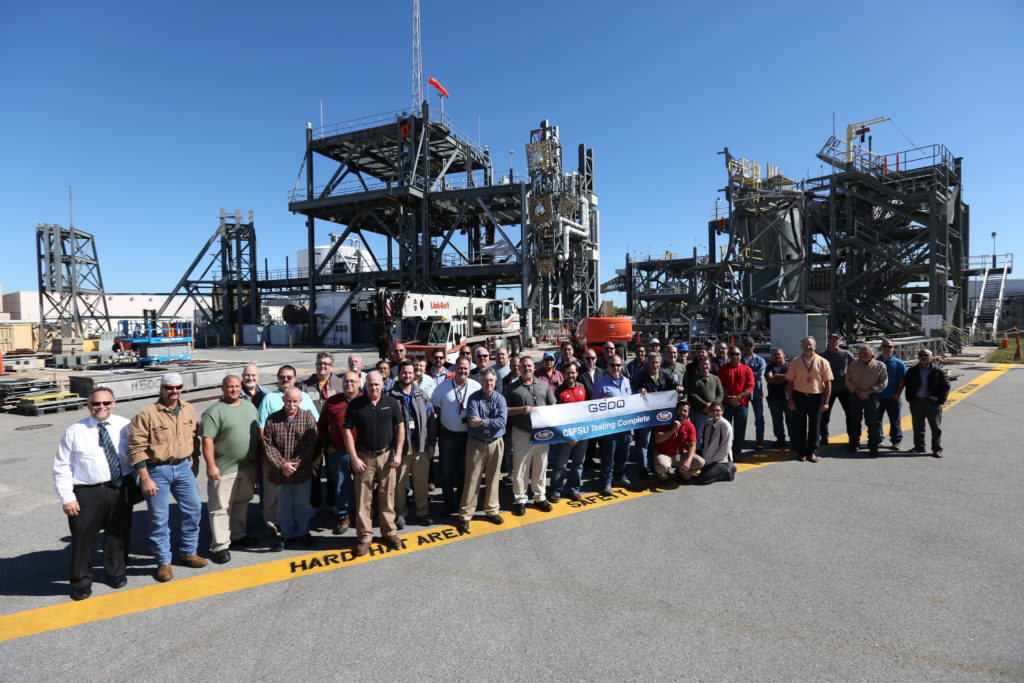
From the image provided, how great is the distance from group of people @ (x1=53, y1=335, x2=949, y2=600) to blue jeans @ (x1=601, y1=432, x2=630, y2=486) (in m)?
0.02

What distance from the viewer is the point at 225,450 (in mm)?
5027

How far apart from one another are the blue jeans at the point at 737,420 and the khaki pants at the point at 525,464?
361 centimetres

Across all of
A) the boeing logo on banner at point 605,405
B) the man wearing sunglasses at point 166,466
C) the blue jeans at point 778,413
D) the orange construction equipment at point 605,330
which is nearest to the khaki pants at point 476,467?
the boeing logo on banner at point 605,405

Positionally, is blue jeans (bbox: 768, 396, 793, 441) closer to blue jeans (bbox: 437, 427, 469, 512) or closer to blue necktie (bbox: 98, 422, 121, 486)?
blue jeans (bbox: 437, 427, 469, 512)

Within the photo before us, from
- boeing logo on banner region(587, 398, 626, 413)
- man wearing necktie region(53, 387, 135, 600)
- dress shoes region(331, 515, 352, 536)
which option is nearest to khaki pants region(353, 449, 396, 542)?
dress shoes region(331, 515, 352, 536)

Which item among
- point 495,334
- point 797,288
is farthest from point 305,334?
point 797,288

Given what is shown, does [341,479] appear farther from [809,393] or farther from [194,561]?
[809,393]

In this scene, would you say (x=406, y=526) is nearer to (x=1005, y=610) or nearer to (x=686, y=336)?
(x=1005, y=610)

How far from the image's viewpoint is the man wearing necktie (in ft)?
14.3

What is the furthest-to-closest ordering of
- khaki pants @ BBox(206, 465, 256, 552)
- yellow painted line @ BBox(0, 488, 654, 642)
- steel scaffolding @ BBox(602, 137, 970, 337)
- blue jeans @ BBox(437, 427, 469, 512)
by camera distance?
steel scaffolding @ BBox(602, 137, 970, 337), blue jeans @ BBox(437, 427, 469, 512), khaki pants @ BBox(206, 465, 256, 552), yellow painted line @ BBox(0, 488, 654, 642)

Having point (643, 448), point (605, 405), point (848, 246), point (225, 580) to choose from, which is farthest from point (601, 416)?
point (848, 246)

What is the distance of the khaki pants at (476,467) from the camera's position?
5941mm

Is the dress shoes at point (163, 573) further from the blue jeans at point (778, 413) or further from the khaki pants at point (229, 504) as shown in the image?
the blue jeans at point (778, 413)

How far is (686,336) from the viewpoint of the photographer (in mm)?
31297
